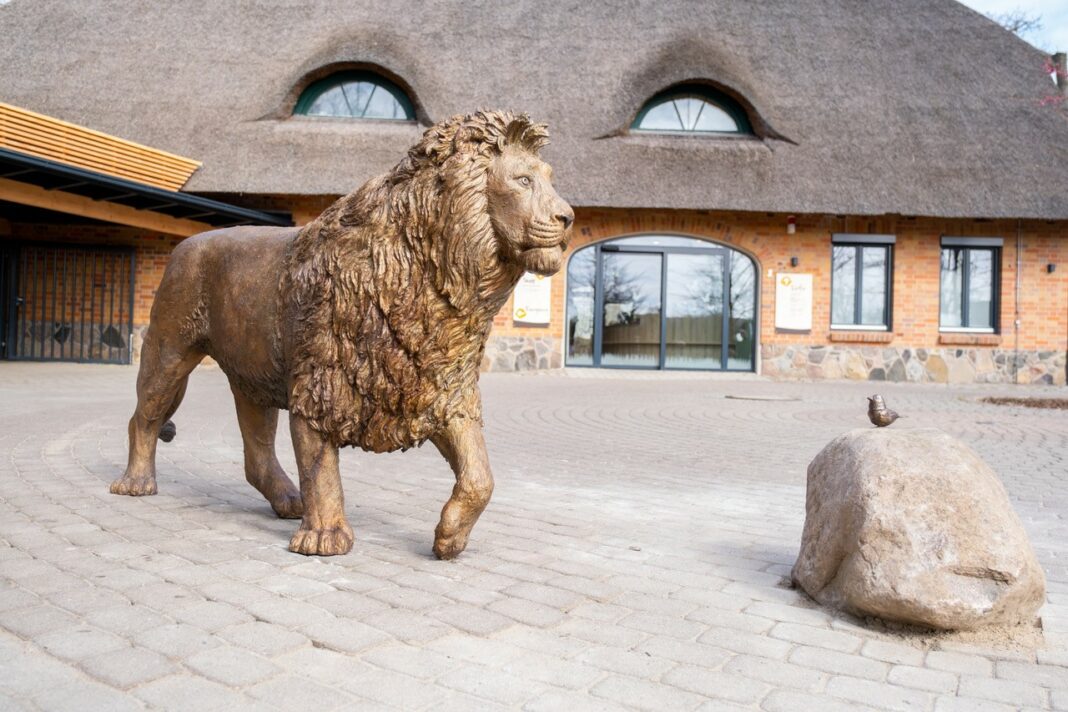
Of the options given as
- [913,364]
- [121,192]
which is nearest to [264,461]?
[121,192]

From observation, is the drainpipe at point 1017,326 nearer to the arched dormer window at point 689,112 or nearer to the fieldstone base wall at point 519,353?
the arched dormer window at point 689,112

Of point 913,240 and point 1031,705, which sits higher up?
point 913,240

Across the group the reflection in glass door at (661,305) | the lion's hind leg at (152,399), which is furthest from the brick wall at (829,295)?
the lion's hind leg at (152,399)

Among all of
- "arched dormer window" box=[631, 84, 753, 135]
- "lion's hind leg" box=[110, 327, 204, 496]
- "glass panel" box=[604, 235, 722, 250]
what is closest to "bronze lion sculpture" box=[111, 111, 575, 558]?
"lion's hind leg" box=[110, 327, 204, 496]

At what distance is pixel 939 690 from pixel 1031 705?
0.65 feet

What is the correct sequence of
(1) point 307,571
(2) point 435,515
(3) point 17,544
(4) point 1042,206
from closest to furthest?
(1) point 307,571, (3) point 17,544, (2) point 435,515, (4) point 1042,206

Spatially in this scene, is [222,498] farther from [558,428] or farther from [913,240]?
[913,240]

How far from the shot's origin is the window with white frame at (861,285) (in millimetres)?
16281

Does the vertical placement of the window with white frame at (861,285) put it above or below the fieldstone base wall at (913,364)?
above

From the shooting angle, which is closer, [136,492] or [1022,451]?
[136,492]

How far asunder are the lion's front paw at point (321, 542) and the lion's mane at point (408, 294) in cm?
35

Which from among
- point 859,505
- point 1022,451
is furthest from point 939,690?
point 1022,451

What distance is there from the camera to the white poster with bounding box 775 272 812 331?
16062mm

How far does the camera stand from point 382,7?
17500mm
